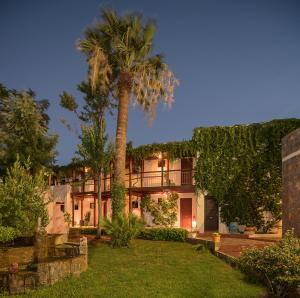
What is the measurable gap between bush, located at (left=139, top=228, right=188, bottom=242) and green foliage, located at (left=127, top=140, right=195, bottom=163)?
226 inches

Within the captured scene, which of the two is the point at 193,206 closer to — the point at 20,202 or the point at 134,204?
the point at 134,204

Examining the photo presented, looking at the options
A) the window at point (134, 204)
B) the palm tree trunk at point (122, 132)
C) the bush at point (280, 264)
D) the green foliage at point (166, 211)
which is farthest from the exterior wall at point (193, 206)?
the bush at point (280, 264)

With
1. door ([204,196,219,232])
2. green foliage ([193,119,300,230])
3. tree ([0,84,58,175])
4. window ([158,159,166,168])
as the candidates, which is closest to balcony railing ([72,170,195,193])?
window ([158,159,166,168])

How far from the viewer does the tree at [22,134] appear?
20.6 m

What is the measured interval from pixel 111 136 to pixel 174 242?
22.2 feet

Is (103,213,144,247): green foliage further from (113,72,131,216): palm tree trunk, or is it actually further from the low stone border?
the low stone border

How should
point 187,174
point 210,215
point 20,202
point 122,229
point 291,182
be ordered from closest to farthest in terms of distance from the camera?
point 20,202 < point 291,182 < point 122,229 < point 210,215 < point 187,174

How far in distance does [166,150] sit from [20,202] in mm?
12906

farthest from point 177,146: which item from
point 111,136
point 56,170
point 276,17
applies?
point 276,17

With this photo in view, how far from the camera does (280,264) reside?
7.79m

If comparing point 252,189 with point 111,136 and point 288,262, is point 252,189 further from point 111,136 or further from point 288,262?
point 288,262

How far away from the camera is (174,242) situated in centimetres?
1819

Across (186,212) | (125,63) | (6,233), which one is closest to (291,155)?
(125,63)

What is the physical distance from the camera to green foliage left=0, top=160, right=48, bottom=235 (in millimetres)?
12610
